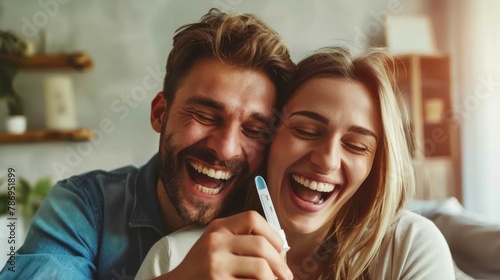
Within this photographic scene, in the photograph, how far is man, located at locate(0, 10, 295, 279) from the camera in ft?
2.36

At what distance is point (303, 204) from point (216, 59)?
0.86ft

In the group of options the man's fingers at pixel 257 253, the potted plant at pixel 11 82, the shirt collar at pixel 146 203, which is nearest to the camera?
the man's fingers at pixel 257 253

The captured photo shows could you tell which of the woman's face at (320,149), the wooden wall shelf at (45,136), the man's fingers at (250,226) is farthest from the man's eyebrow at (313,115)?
the wooden wall shelf at (45,136)

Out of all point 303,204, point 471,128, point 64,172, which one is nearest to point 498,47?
point 471,128

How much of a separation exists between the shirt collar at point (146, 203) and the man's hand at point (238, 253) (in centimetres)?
30

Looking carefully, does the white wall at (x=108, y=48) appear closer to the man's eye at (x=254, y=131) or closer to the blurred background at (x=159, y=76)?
the blurred background at (x=159, y=76)

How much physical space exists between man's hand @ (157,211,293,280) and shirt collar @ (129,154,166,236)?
299 millimetres

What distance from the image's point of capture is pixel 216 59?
2.50 ft

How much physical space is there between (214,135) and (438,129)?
1996 millimetres

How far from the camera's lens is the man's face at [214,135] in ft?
2.35

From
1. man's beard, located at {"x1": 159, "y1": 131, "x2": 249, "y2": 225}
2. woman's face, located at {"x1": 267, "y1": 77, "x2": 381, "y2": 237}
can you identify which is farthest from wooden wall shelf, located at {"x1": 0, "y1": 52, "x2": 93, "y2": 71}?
woman's face, located at {"x1": 267, "y1": 77, "x2": 381, "y2": 237}

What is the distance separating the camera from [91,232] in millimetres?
792

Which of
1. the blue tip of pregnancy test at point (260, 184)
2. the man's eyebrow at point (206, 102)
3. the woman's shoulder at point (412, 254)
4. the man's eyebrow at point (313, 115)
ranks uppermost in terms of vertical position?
the man's eyebrow at point (206, 102)

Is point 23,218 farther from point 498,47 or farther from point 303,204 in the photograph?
point 498,47
